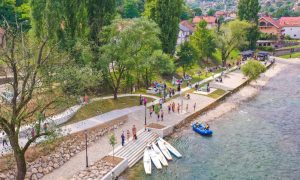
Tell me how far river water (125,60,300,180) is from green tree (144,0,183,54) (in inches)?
700

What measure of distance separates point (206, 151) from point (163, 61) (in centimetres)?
1893

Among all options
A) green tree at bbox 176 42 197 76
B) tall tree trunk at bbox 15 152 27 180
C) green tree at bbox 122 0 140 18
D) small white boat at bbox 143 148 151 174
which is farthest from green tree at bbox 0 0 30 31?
tall tree trunk at bbox 15 152 27 180

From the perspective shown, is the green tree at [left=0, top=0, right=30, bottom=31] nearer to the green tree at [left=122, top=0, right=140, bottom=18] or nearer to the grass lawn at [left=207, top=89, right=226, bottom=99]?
the green tree at [left=122, top=0, right=140, bottom=18]

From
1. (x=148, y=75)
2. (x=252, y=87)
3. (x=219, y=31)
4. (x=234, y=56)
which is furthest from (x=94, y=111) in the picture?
(x=234, y=56)

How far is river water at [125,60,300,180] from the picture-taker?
3425 centimetres

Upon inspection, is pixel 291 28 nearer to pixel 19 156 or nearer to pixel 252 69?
pixel 252 69

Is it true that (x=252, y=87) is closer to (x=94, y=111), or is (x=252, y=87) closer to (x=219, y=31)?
(x=219, y=31)

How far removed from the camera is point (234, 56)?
99.8 meters

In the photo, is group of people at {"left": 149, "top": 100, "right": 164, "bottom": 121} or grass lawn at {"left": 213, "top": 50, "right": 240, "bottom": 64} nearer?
group of people at {"left": 149, "top": 100, "right": 164, "bottom": 121}

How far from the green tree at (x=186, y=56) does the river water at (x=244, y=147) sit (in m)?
14.5

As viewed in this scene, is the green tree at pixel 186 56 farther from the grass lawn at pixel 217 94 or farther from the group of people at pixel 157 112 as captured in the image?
the group of people at pixel 157 112

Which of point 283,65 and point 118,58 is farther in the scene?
point 283,65

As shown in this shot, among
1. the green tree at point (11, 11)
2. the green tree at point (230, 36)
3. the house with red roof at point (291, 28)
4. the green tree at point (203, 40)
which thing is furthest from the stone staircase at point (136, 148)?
the house with red roof at point (291, 28)

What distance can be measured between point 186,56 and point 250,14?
45.4 m
